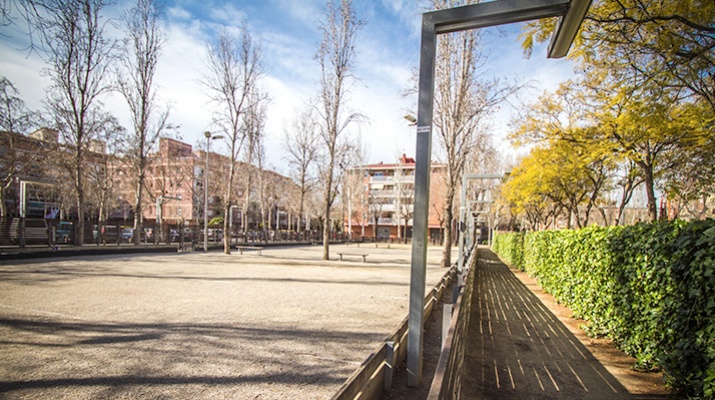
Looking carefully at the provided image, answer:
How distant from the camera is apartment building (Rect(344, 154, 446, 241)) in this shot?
57.8m

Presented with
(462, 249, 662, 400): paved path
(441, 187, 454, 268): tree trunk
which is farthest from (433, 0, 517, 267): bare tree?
(462, 249, 662, 400): paved path

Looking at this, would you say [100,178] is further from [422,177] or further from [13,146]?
[422,177]

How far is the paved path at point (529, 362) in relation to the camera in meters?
4.45

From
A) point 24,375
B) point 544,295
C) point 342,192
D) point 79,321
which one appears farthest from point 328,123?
point 342,192

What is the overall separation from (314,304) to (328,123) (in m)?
13.4

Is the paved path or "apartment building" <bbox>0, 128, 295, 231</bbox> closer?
the paved path

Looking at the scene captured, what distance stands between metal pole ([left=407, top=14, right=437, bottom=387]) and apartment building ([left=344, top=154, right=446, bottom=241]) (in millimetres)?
46337

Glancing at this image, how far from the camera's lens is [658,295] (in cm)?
465

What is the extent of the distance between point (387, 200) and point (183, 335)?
6837 centimetres

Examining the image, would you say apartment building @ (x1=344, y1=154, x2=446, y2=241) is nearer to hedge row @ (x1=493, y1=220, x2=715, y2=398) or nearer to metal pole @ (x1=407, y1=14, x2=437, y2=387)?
hedge row @ (x1=493, y1=220, x2=715, y2=398)

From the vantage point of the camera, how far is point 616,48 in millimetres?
7344

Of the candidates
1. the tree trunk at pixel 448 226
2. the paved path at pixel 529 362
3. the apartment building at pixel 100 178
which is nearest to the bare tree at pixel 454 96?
the tree trunk at pixel 448 226

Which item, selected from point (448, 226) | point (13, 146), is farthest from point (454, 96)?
point (13, 146)

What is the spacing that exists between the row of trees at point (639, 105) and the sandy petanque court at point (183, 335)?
6.54 metres
